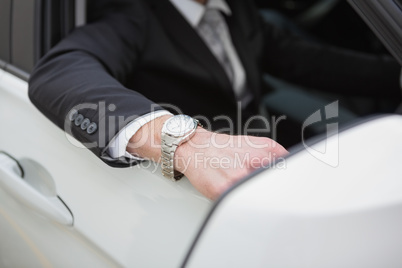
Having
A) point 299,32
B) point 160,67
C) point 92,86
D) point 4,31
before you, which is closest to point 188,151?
point 92,86

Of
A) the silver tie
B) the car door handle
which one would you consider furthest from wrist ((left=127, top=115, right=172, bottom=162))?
the silver tie

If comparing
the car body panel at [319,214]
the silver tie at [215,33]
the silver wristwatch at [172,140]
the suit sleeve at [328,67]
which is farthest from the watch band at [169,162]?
the suit sleeve at [328,67]

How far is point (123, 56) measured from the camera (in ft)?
4.57

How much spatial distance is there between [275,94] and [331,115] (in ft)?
3.33

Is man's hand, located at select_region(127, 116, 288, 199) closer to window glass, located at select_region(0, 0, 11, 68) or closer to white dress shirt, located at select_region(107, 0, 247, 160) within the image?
white dress shirt, located at select_region(107, 0, 247, 160)

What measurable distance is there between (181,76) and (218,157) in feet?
2.25

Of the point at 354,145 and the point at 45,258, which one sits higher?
the point at 354,145

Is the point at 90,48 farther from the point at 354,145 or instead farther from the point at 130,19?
the point at 354,145

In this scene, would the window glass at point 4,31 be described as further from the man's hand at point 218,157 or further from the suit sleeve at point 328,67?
the suit sleeve at point 328,67

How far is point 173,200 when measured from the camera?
97 centimetres

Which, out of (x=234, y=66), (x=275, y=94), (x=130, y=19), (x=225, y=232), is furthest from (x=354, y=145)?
(x=275, y=94)

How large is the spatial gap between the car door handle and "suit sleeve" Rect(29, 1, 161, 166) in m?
0.17

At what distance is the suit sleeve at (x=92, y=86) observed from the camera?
108 centimetres

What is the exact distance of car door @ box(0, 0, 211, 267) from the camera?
0.97m
